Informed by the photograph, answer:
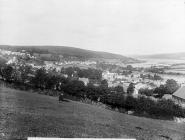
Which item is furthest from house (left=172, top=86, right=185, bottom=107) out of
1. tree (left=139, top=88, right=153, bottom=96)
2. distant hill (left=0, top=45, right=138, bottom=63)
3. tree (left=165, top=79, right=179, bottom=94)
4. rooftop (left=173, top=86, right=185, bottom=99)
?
distant hill (left=0, top=45, right=138, bottom=63)

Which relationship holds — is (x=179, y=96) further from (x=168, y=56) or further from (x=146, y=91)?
(x=168, y=56)

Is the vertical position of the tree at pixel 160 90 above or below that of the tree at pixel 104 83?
below

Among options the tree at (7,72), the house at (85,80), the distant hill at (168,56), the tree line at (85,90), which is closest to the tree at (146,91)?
the tree line at (85,90)

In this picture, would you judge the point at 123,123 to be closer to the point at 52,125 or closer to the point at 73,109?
the point at 73,109

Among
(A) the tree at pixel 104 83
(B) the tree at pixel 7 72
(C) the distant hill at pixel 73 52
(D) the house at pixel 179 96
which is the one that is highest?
(C) the distant hill at pixel 73 52

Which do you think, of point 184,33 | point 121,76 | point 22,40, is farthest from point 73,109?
point 184,33

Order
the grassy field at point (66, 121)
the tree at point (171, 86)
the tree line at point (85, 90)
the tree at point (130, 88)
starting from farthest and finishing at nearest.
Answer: the tree at point (171, 86), the tree at point (130, 88), the tree line at point (85, 90), the grassy field at point (66, 121)

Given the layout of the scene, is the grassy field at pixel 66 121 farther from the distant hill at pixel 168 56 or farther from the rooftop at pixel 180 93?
the distant hill at pixel 168 56

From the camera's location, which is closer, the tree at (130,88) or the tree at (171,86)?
the tree at (130,88)
